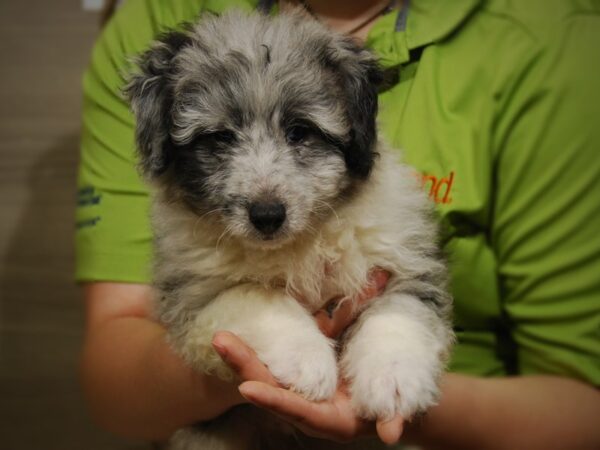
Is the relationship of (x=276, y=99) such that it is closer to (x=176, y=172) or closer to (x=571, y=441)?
(x=176, y=172)

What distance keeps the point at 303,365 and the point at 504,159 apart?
30.5 inches

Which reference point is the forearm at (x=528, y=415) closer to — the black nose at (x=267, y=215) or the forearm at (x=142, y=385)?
the forearm at (x=142, y=385)

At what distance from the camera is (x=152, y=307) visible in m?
1.63

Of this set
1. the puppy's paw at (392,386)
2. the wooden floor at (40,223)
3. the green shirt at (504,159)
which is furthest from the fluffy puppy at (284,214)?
the wooden floor at (40,223)

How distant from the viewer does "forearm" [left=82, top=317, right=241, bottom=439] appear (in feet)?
4.54

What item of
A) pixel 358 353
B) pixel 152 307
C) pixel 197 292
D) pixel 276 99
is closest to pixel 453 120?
pixel 276 99

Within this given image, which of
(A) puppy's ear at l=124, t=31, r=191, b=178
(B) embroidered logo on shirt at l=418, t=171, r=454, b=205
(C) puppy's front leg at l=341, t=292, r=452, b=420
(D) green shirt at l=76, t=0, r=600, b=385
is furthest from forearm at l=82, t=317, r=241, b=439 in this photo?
(B) embroidered logo on shirt at l=418, t=171, r=454, b=205

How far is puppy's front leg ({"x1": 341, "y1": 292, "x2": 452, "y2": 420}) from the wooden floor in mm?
1384

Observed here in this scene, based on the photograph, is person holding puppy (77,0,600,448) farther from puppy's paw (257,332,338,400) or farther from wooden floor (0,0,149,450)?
wooden floor (0,0,149,450)

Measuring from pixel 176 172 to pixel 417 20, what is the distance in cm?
76

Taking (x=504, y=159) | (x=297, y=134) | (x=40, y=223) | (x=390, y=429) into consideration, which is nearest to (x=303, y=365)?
(x=390, y=429)

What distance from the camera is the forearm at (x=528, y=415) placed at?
56.6 inches

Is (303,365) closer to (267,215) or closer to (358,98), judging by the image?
(267,215)

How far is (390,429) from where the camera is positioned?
1070 millimetres
